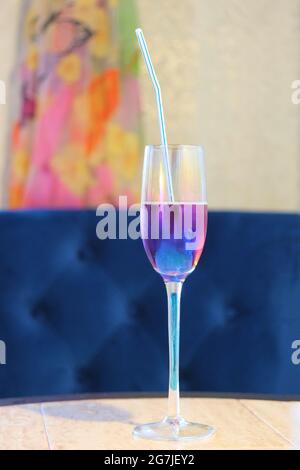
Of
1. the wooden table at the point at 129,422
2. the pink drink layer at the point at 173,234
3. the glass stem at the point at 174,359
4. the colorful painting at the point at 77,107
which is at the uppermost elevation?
the colorful painting at the point at 77,107

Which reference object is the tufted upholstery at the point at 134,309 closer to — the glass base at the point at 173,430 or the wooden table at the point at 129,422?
the wooden table at the point at 129,422

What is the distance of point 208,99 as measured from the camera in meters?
2.19

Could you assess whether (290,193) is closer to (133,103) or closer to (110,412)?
(133,103)

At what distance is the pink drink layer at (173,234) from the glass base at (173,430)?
13 cm

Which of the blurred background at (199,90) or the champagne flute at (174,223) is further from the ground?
the blurred background at (199,90)

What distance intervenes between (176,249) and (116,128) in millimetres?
1219

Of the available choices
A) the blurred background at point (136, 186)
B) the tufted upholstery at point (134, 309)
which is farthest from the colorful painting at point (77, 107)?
the tufted upholstery at point (134, 309)

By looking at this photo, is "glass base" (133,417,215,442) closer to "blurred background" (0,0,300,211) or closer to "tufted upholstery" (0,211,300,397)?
"tufted upholstery" (0,211,300,397)

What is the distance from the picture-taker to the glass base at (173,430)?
692 millimetres

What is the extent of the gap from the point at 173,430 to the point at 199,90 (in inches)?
62.0

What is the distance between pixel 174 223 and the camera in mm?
740

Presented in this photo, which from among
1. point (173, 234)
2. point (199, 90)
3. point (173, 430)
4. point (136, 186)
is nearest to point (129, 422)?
point (173, 430)

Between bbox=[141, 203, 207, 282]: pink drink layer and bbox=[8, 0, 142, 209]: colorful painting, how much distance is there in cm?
112

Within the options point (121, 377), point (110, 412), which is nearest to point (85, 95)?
point (121, 377)
